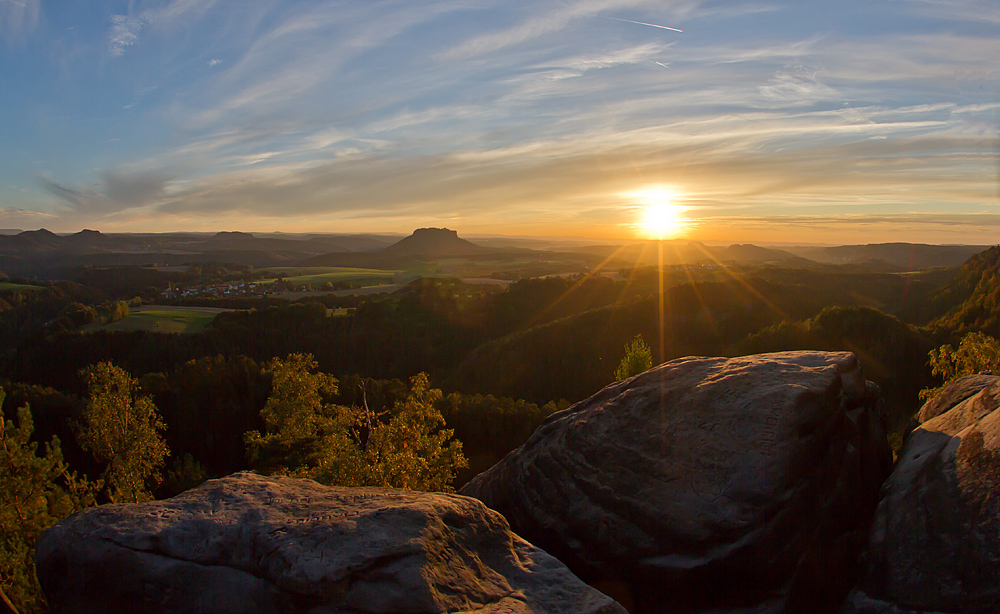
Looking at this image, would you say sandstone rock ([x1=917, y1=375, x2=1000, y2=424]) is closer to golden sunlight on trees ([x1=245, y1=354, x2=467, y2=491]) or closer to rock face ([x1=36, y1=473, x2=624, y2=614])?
rock face ([x1=36, y1=473, x2=624, y2=614])

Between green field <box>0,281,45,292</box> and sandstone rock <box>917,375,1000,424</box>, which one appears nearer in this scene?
sandstone rock <box>917,375,1000,424</box>

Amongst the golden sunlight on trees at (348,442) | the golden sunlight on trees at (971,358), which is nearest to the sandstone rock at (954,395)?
the golden sunlight on trees at (971,358)

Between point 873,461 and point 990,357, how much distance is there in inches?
704

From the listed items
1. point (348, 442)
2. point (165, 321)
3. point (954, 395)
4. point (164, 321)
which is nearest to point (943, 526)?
point (954, 395)

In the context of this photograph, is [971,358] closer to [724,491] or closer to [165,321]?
[724,491]

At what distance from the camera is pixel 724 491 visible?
11359 mm

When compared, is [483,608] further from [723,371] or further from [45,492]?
[45,492]

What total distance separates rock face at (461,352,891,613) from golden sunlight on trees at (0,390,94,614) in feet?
55.4

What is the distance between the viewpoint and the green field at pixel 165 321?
11606 cm

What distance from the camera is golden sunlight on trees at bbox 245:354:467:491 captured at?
18.1 meters

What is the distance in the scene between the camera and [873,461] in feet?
44.1

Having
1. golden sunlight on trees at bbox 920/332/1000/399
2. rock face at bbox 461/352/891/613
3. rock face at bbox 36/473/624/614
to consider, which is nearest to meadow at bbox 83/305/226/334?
rock face at bbox 36/473/624/614

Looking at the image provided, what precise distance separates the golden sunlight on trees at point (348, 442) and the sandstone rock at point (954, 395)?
16.1 m

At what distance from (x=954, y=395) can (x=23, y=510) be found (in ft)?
100
